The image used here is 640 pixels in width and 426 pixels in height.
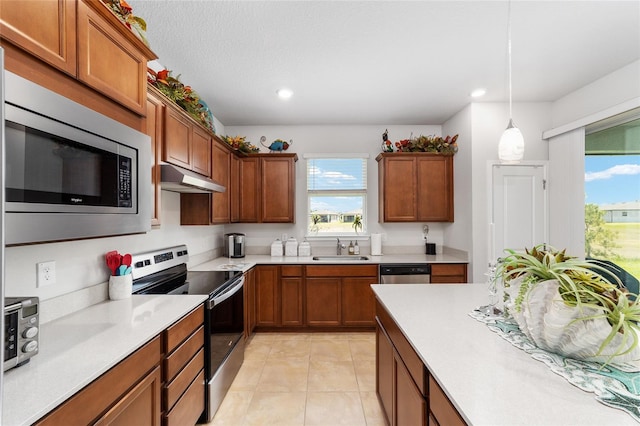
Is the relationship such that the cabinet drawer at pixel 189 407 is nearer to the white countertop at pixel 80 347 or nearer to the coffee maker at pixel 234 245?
the white countertop at pixel 80 347

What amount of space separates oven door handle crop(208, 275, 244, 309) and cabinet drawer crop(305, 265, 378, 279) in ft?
3.30

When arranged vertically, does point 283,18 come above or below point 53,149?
above

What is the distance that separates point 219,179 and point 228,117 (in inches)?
40.8

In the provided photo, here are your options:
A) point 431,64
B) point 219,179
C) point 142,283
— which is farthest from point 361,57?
point 142,283

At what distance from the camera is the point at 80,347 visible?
1.19 m

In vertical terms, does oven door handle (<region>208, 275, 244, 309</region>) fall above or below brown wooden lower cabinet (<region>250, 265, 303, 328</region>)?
above

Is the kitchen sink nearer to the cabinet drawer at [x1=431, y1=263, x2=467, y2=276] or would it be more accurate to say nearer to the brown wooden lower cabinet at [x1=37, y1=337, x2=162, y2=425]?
the cabinet drawer at [x1=431, y1=263, x2=467, y2=276]

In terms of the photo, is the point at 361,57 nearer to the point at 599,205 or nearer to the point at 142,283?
the point at 142,283

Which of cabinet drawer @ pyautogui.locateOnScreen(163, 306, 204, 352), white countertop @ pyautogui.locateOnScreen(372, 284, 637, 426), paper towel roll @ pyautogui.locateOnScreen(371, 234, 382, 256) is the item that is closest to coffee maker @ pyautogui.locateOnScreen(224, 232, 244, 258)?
paper towel roll @ pyautogui.locateOnScreen(371, 234, 382, 256)

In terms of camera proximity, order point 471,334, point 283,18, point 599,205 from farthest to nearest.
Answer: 1. point 599,205
2. point 283,18
3. point 471,334

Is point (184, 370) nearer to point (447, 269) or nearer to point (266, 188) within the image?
point (266, 188)

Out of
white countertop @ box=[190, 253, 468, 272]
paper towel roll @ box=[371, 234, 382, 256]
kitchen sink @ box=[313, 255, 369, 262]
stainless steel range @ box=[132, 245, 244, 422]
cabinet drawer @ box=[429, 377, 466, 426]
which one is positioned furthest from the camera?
paper towel roll @ box=[371, 234, 382, 256]

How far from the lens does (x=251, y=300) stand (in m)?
3.32

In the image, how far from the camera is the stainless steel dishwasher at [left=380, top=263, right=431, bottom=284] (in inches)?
137
